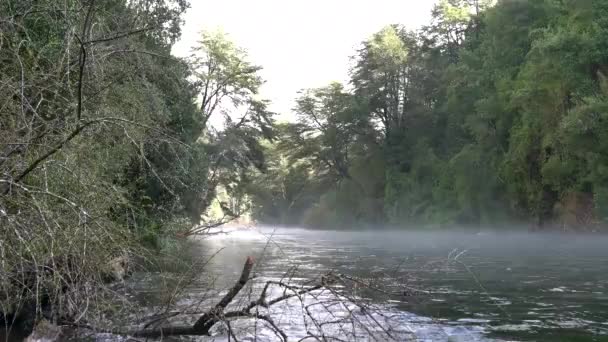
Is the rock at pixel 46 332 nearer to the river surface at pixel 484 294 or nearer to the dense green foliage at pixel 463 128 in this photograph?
the river surface at pixel 484 294

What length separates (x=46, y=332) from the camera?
5.48 metres

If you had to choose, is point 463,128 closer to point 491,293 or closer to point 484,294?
point 491,293

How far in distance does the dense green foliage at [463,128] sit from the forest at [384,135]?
0.09m

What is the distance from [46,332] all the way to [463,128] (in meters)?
33.2

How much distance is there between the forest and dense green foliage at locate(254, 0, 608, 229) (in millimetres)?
94

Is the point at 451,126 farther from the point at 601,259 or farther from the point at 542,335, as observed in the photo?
the point at 542,335

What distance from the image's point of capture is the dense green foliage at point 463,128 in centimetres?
2456

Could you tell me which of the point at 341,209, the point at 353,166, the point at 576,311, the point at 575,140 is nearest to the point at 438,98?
the point at 353,166

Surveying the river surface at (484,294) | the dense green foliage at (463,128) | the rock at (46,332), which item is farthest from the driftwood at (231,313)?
the dense green foliage at (463,128)

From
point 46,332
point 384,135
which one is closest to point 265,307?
point 46,332

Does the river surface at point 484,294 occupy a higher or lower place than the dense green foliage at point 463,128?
lower

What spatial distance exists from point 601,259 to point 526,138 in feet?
48.8

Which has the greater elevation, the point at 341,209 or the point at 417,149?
the point at 417,149

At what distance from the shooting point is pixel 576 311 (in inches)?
293
